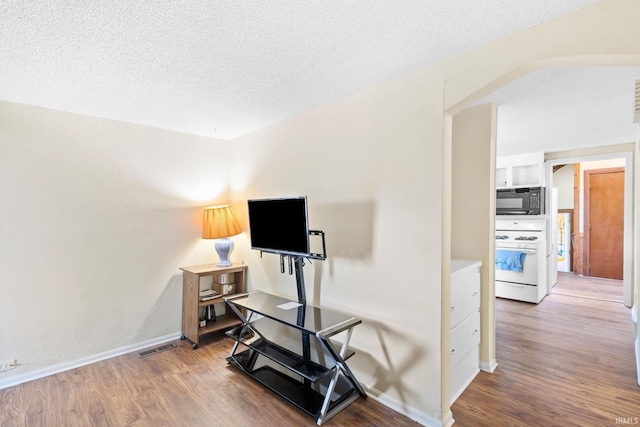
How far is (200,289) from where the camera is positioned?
128 inches

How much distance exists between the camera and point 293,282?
2.96 metres

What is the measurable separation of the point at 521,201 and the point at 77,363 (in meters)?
5.79

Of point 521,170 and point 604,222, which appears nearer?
point 521,170

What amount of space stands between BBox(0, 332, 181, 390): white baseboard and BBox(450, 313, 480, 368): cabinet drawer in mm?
2747

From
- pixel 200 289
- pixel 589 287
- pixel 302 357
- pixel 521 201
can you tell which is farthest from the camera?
pixel 589 287

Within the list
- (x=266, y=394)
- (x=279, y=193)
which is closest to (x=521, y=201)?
(x=279, y=193)

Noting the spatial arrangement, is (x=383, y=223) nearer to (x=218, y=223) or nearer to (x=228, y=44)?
(x=228, y=44)

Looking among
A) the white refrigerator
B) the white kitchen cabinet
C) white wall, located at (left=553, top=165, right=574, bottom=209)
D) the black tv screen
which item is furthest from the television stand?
white wall, located at (left=553, top=165, right=574, bottom=209)

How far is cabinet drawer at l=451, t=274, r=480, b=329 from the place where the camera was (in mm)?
2208

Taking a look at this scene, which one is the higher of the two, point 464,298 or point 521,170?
point 521,170

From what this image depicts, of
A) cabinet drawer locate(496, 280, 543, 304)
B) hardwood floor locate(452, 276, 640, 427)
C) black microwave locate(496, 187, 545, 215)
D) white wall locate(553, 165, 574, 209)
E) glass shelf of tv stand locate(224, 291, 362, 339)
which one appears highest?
white wall locate(553, 165, 574, 209)

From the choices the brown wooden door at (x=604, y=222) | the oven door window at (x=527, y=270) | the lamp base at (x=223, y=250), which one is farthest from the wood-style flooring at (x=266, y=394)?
the brown wooden door at (x=604, y=222)

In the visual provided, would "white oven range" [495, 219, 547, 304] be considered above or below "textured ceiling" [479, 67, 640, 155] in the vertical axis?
below

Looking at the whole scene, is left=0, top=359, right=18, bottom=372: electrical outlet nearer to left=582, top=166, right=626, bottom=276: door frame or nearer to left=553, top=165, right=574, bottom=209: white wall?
left=582, top=166, right=626, bottom=276: door frame
